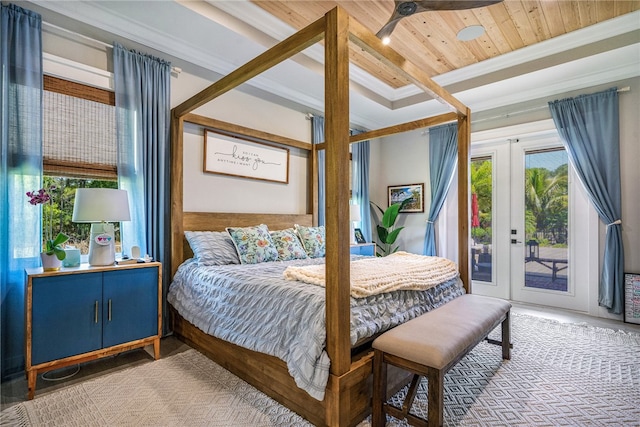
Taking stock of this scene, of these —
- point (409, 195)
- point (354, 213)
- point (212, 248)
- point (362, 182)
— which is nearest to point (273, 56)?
point (212, 248)

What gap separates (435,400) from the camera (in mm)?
1544

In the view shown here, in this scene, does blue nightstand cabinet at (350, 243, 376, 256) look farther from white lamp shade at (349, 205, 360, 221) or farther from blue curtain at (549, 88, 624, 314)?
blue curtain at (549, 88, 624, 314)

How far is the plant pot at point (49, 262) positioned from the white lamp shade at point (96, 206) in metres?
0.29

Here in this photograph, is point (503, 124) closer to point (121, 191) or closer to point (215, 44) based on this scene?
point (215, 44)

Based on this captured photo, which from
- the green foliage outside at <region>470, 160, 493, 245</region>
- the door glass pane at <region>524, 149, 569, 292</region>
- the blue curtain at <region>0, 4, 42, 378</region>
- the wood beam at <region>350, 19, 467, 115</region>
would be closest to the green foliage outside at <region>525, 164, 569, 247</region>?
the door glass pane at <region>524, 149, 569, 292</region>

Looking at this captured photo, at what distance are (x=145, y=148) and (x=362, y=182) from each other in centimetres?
335

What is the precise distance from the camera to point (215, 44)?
3.14 metres

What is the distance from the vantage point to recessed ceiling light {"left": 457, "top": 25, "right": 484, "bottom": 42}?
10.1 feet

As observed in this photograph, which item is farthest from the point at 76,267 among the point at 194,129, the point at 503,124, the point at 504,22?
the point at 503,124

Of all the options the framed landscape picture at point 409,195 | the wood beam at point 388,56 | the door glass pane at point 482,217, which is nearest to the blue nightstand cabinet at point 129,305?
the wood beam at point 388,56

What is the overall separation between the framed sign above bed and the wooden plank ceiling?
1378mm

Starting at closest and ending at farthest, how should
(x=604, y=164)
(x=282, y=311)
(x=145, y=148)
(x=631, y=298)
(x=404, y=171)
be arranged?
1. (x=282, y=311)
2. (x=145, y=148)
3. (x=631, y=298)
4. (x=604, y=164)
5. (x=404, y=171)

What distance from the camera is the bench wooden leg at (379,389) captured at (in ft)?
5.62

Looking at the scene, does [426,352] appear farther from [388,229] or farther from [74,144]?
[388,229]
